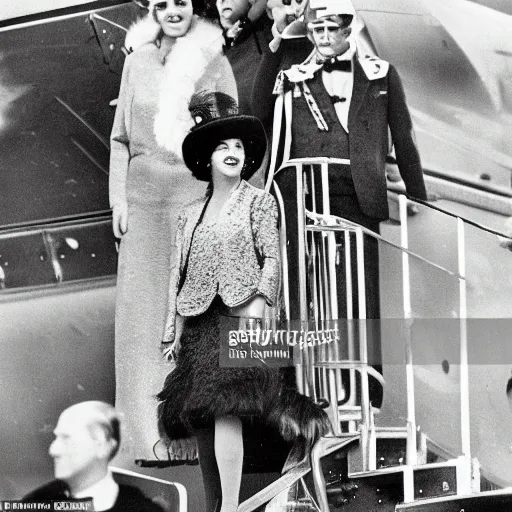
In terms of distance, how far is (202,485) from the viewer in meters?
4.13

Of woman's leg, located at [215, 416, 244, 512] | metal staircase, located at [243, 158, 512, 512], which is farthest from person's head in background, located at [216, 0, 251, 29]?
woman's leg, located at [215, 416, 244, 512]

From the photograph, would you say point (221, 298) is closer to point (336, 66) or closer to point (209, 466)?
point (209, 466)

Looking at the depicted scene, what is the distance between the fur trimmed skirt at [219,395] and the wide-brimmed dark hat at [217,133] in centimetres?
65

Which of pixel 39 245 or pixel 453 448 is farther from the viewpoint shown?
pixel 39 245

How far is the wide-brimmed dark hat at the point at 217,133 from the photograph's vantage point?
4.23 metres

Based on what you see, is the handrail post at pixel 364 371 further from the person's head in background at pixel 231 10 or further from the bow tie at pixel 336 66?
the person's head in background at pixel 231 10

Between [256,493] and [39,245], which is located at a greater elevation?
[39,245]

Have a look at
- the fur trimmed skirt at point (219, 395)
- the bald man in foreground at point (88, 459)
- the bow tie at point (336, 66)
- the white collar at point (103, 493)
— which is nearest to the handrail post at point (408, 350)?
the fur trimmed skirt at point (219, 395)

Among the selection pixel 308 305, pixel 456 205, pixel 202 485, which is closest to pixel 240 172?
pixel 308 305

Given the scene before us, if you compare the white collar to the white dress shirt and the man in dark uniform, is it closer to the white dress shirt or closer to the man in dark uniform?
the man in dark uniform

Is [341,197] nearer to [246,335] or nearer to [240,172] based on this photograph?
[240,172]

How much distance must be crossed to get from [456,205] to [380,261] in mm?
435

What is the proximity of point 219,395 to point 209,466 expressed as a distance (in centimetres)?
33

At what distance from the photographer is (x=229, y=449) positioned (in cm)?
408
